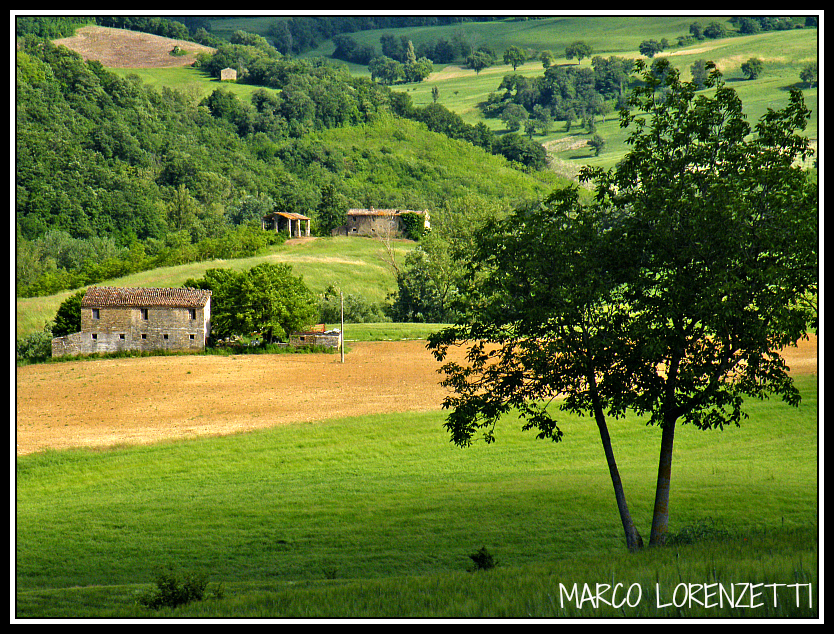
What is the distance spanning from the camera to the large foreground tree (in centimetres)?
1656

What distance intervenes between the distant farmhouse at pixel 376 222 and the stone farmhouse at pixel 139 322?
63205 mm

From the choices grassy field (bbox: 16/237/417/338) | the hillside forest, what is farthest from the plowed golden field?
the hillside forest

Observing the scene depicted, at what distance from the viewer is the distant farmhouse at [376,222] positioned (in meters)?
122

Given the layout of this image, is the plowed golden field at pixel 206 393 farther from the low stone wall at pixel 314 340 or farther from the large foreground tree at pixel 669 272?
the large foreground tree at pixel 669 272

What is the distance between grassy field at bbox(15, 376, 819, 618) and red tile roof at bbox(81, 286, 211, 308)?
25030 mm

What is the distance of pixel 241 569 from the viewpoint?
65.0 ft

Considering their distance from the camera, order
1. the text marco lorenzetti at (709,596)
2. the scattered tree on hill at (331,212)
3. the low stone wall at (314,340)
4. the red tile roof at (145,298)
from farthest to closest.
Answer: the scattered tree on hill at (331,212)
the low stone wall at (314,340)
the red tile roof at (145,298)
the text marco lorenzetti at (709,596)

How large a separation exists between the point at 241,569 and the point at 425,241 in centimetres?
6580

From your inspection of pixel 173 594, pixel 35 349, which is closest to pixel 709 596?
pixel 173 594

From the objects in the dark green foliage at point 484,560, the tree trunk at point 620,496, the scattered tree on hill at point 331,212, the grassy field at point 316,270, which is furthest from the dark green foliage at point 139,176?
the tree trunk at point 620,496

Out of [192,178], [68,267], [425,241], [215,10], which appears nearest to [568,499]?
[215,10]

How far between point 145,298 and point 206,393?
1665 centimetres

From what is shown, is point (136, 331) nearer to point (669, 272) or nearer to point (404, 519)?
point (404, 519)

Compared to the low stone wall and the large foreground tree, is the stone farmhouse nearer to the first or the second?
the low stone wall
